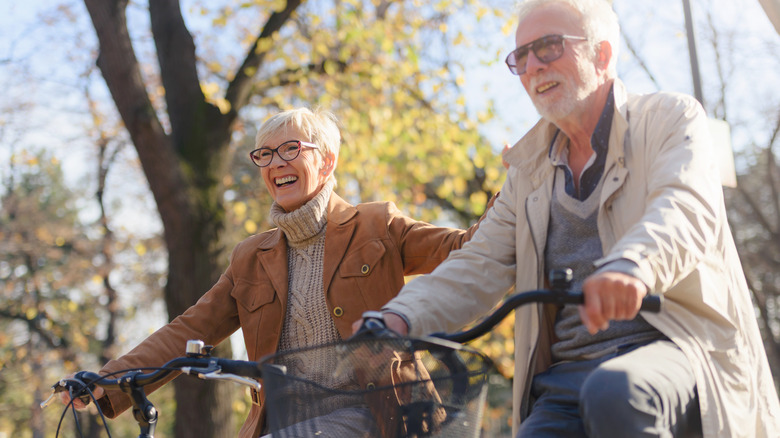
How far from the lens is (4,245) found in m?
19.2

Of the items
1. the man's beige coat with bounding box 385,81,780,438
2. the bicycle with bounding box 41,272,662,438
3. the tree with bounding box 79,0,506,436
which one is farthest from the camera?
the tree with bounding box 79,0,506,436

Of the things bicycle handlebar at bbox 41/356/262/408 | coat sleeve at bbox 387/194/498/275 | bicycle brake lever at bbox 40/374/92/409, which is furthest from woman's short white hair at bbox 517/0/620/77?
bicycle brake lever at bbox 40/374/92/409

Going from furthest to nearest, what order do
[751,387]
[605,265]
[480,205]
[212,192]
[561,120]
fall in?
1. [480,205]
2. [212,192]
3. [561,120]
4. [751,387]
5. [605,265]

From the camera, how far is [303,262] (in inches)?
132

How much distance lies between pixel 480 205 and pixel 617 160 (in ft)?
27.6

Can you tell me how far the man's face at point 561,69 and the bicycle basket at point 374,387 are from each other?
1.04m

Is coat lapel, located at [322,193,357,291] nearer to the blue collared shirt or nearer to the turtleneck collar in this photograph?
the turtleneck collar

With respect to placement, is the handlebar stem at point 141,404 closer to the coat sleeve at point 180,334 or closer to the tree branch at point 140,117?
the coat sleeve at point 180,334

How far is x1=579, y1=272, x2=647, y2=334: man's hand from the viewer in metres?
1.76

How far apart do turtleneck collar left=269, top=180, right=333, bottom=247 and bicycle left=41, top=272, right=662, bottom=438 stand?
1373mm

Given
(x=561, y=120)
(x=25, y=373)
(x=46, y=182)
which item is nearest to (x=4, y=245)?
(x=25, y=373)

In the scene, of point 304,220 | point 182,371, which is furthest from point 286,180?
point 182,371

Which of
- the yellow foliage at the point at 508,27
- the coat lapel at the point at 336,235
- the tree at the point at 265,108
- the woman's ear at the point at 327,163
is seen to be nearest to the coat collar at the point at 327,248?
the coat lapel at the point at 336,235

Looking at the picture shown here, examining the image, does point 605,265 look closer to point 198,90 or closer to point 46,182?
point 198,90
